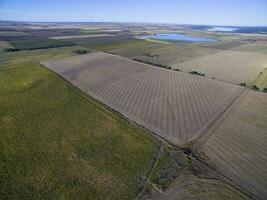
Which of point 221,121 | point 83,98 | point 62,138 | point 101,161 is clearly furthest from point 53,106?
point 221,121

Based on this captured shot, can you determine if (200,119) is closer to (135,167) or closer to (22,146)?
(135,167)

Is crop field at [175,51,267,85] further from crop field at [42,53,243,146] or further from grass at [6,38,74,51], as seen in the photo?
grass at [6,38,74,51]

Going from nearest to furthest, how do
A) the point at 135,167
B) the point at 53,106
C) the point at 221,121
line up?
1. the point at 135,167
2. the point at 221,121
3. the point at 53,106

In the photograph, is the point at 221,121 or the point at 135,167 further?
the point at 221,121

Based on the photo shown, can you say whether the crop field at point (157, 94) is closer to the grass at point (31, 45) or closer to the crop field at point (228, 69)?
the crop field at point (228, 69)

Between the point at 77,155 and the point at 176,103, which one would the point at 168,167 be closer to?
the point at 77,155

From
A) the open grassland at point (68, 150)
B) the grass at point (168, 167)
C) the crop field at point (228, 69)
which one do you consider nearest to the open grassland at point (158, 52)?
the crop field at point (228, 69)

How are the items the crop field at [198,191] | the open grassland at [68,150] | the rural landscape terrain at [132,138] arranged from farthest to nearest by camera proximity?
the rural landscape terrain at [132,138] < the open grassland at [68,150] < the crop field at [198,191]
